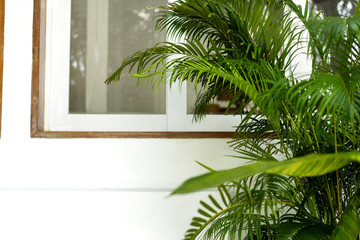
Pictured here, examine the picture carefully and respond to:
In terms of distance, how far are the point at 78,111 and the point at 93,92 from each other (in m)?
0.13

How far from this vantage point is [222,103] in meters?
2.01

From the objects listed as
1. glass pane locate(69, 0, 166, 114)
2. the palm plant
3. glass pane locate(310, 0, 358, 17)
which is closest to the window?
glass pane locate(69, 0, 166, 114)

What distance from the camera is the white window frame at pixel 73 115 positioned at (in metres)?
1.97

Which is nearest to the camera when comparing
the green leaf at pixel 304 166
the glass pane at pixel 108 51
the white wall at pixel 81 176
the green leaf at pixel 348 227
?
the green leaf at pixel 304 166

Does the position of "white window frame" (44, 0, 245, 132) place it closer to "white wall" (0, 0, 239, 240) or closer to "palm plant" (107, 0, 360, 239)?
"white wall" (0, 0, 239, 240)

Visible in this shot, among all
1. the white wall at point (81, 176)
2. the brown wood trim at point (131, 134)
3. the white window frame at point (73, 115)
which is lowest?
the white wall at point (81, 176)

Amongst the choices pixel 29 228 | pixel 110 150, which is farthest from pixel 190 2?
pixel 29 228

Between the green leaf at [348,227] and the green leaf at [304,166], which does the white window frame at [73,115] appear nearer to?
the green leaf at [348,227]

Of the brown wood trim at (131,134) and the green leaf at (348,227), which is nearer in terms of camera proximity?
the green leaf at (348,227)

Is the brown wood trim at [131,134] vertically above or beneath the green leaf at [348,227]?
above

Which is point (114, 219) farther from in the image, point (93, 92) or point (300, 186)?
point (300, 186)

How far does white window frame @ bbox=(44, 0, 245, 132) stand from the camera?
6.47 ft

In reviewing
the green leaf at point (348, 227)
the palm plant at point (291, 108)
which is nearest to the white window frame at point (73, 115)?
the palm plant at point (291, 108)

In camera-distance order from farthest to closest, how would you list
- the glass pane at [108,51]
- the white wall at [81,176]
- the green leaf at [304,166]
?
1. the glass pane at [108,51]
2. the white wall at [81,176]
3. the green leaf at [304,166]
